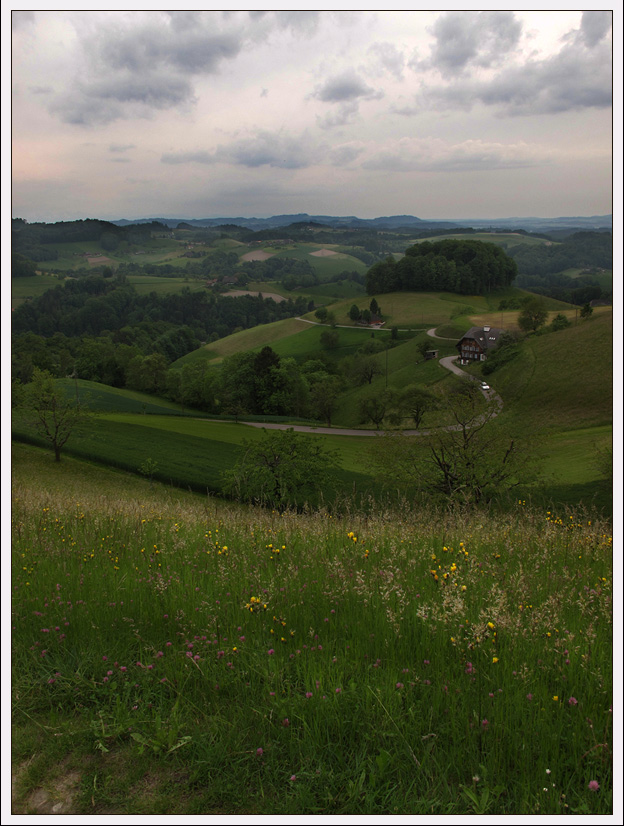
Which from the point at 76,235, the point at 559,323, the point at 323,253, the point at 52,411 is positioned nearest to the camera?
the point at 52,411

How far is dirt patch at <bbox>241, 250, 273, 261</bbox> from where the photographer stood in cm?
7694

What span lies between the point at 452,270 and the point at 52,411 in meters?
69.0

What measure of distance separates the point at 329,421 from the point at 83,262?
46.3 meters

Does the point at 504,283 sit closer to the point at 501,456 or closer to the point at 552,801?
the point at 501,456

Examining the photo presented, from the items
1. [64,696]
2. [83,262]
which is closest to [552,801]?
[64,696]

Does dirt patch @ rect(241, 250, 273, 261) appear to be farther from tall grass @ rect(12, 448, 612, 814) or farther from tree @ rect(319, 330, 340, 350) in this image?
tall grass @ rect(12, 448, 612, 814)

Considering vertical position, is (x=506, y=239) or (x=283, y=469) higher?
(x=506, y=239)

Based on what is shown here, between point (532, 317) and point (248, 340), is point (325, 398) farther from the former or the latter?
point (532, 317)

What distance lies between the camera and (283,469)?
2570 cm

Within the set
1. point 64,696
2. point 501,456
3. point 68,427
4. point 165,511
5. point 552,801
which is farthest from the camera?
point 68,427

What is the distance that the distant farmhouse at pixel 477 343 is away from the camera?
216 feet

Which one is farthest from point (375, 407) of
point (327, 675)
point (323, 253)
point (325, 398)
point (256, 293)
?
point (327, 675)

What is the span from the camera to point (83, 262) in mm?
69188

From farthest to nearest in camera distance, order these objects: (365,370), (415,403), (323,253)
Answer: (323,253), (365,370), (415,403)
